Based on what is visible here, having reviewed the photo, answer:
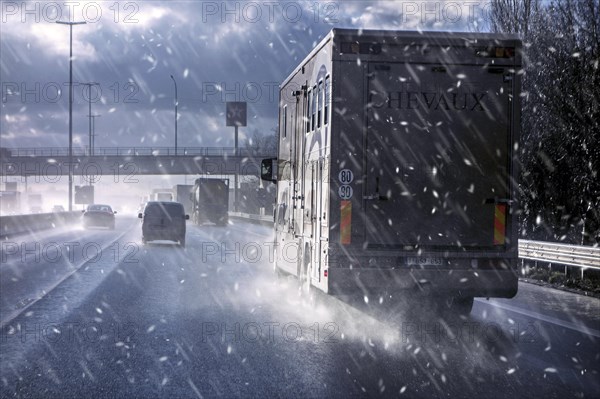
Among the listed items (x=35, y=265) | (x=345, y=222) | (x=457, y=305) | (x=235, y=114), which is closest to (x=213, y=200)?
(x=235, y=114)

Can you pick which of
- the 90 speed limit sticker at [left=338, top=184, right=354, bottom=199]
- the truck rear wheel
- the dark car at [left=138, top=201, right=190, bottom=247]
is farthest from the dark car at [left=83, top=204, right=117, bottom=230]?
the 90 speed limit sticker at [left=338, top=184, right=354, bottom=199]

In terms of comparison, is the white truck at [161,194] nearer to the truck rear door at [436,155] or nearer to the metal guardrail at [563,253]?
the metal guardrail at [563,253]

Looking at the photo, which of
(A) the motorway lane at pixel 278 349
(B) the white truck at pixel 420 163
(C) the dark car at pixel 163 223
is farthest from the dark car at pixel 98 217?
(B) the white truck at pixel 420 163

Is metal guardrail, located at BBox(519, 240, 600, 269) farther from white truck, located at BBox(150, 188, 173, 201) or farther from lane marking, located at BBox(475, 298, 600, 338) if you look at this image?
white truck, located at BBox(150, 188, 173, 201)

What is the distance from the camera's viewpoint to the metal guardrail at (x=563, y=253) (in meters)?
14.5

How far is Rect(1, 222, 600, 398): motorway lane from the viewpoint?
6.64m

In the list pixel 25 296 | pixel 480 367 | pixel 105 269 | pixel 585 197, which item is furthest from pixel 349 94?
pixel 585 197

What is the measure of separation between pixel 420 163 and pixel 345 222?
3.86 feet

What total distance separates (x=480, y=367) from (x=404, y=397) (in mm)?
1545

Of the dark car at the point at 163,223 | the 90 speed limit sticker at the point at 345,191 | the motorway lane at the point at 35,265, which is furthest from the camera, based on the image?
the dark car at the point at 163,223

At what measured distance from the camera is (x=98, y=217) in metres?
46.2

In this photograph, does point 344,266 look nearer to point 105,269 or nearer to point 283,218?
point 283,218

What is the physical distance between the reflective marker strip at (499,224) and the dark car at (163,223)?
2140cm

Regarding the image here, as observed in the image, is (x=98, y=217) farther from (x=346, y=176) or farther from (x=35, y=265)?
(x=346, y=176)
